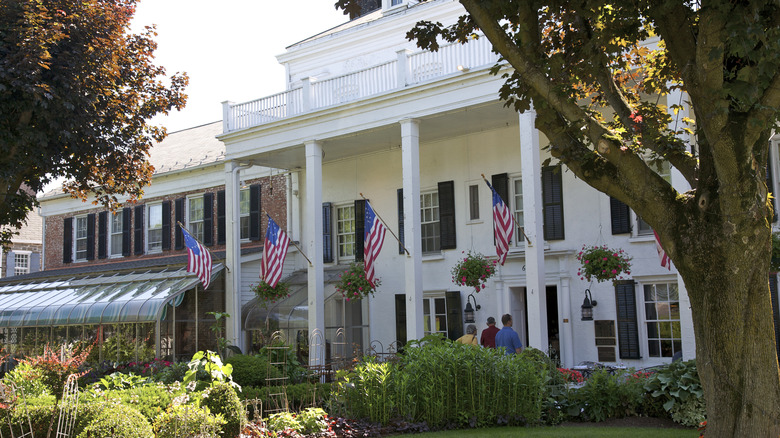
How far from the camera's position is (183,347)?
69.7 feet

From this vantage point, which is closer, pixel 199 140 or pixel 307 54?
pixel 307 54

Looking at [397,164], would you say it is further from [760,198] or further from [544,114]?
[760,198]

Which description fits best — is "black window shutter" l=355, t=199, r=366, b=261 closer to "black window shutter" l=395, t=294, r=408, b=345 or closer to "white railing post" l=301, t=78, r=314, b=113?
"black window shutter" l=395, t=294, r=408, b=345

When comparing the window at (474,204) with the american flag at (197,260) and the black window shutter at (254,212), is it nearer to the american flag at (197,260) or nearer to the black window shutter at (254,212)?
the american flag at (197,260)

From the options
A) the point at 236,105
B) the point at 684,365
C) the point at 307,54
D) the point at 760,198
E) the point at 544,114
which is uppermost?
the point at 307,54

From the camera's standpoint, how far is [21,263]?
36750 millimetres

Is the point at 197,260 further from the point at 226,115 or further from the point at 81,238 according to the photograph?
the point at 81,238

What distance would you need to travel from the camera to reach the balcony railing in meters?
Result: 16.5

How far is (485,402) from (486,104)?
793 cm

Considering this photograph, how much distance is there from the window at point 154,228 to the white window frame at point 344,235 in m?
7.92

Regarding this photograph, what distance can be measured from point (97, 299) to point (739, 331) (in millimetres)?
19976

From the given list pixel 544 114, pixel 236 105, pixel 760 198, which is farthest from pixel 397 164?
pixel 760 198

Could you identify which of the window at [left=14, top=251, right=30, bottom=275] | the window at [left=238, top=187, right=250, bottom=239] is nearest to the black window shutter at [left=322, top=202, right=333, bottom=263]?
the window at [left=238, top=187, right=250, bottom=239]

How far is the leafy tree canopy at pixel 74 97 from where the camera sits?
44.1 feet
